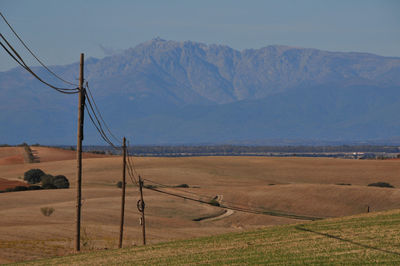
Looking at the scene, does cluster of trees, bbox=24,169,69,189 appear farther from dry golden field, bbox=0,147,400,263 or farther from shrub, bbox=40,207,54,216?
shrub, bbox=40,207,54,216

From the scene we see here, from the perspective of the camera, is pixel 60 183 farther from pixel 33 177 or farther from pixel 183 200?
pixel 183 200

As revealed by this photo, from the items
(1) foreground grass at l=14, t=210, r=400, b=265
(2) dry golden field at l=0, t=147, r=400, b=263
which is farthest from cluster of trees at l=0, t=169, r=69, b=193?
(1) foreground grass at l=14, t=210, r=400, b=265

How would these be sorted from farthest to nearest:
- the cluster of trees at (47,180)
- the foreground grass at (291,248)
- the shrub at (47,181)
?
the shrub at (47,181) < the cluster of trees at (47,180) < the foreground grass at (291,248)

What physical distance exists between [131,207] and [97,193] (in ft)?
39.8

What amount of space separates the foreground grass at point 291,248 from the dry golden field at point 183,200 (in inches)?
365

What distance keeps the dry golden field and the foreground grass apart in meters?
9.28

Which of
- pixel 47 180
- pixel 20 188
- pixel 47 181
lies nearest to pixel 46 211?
pixel 20 188

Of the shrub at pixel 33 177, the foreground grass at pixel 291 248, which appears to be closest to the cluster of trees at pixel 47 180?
the shrub at pixel 33 177

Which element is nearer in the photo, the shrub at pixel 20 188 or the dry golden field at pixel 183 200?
the dry golden field at pixel 183 200

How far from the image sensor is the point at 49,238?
44875mm

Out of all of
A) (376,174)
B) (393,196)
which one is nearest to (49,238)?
(393,196)

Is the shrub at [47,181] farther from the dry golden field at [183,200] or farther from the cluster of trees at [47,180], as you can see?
the dry golden field at [183,200]

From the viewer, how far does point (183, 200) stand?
76.6m

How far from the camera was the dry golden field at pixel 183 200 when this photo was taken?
47219 millimetres
